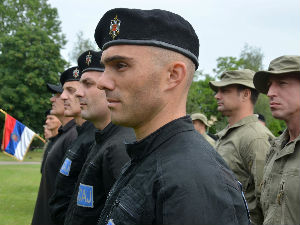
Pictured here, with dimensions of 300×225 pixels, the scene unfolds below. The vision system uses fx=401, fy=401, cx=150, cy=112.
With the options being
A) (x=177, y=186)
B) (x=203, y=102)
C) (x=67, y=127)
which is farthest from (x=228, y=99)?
(x=203, y=102)

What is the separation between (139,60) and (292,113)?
196 cm

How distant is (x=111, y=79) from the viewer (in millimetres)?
2031

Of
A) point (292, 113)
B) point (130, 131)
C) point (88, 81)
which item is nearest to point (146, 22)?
point (130, 131)

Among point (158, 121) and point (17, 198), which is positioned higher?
point (158, 121)

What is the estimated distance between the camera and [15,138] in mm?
13180

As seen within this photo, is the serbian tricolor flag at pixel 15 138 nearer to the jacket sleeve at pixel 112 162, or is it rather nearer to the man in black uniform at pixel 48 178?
the man in black uniform at pixel 48 178

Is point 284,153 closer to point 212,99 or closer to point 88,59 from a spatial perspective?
point 88,59

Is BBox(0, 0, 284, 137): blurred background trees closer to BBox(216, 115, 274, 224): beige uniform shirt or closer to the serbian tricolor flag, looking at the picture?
the serbian tricolor flag

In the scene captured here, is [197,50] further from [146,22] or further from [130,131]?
[130,131]

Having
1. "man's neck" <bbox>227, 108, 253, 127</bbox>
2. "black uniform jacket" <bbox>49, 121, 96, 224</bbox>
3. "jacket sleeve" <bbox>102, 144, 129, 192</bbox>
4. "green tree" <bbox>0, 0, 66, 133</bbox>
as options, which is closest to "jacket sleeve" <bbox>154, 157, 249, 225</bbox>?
"jacket sleeve" <bbox>102, 144, 129, 192</bbox>

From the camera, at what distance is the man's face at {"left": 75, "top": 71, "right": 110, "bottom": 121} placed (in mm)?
3871

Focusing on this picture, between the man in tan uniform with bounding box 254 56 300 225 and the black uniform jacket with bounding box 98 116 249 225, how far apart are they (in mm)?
1451

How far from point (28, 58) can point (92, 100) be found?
26.9 m

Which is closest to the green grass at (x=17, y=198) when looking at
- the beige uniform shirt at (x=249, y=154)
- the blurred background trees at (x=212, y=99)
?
the beige uniform shirt at (x=249, y=154)
